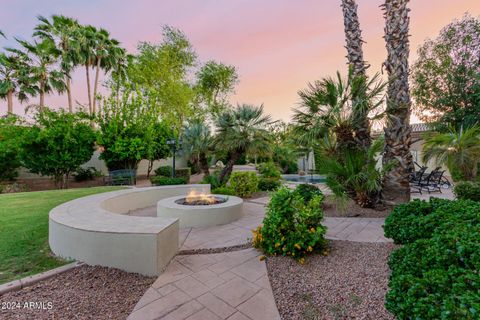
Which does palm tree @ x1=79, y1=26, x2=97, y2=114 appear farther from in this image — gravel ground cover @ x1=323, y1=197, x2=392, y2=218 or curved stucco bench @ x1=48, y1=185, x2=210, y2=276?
gravel ground cover @ x1=323, y1=197, x2=392, y2=218

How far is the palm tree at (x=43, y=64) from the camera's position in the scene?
16.2 meters

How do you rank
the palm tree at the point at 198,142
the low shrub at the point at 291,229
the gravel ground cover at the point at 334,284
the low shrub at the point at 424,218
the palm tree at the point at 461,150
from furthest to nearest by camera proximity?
the palm tree at the point at 198,142 < the palm tree at the point at 461,150 < the low shrub at the point at 291,229 < the low shrub at the point at 424,218 < the gravel ground cover at the point at 334,284

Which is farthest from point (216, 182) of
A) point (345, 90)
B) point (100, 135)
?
point (100, 135)

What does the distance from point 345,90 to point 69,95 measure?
2318 cm

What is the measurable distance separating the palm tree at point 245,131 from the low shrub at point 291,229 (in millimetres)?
5459

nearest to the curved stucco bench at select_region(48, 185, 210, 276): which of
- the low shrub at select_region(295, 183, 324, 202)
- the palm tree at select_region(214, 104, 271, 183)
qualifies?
the low shrub at select_region(295, 183, 324, 202)

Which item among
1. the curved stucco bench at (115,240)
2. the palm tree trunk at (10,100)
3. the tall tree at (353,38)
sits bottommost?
the curved stucco bench at (115,240)

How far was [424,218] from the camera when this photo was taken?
2432mm

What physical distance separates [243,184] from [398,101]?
546cm

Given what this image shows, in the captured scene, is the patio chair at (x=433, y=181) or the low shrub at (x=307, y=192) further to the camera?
the patio chair at (x=433, y=181)

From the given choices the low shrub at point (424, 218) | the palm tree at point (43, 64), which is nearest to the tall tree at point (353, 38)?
the low shrub at point (424, 218)

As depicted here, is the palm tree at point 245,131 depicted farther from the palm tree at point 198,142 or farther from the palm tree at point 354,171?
the palm tree at point 354,171

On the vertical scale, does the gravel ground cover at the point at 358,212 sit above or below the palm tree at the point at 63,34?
below

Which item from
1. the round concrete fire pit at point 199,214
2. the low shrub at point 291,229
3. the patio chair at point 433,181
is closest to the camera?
the low shrub at point 291,229
